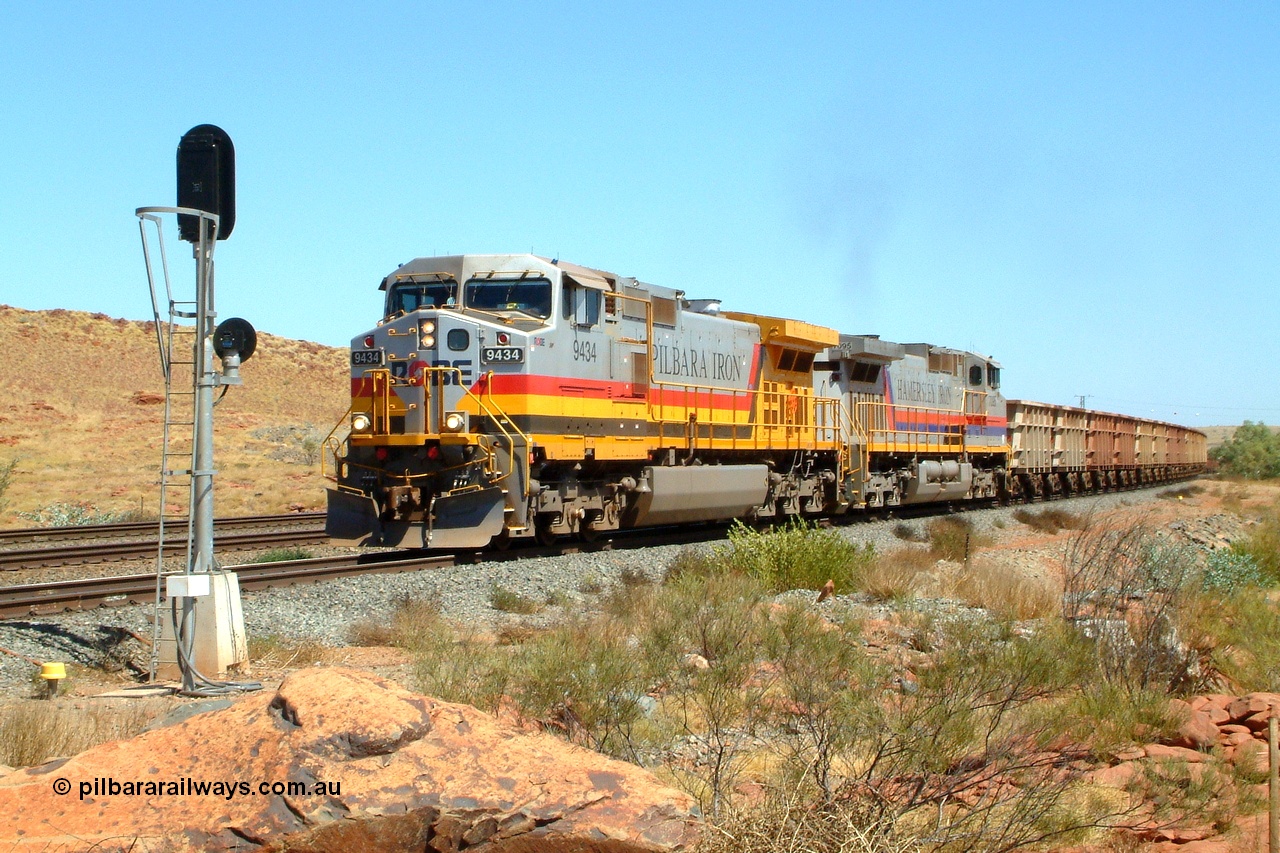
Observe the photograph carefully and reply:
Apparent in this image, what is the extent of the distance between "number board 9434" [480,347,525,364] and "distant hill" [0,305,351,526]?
16.4 meters

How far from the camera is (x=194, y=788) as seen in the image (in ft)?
14.3

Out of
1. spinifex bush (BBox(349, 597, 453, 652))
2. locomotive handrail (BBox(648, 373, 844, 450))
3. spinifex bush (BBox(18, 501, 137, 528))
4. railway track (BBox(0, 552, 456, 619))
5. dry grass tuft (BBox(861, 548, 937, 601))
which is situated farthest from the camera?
spinifex bush (BBox(18, 501, 137, 528))

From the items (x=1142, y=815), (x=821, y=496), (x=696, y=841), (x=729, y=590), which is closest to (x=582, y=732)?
(x=696, y=841)

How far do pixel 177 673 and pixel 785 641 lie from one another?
427 cm

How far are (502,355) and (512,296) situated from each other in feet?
3.56

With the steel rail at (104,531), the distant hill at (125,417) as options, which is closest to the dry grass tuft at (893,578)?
the steel rail at (104,531)

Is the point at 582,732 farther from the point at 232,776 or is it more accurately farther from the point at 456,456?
the point at 456,456

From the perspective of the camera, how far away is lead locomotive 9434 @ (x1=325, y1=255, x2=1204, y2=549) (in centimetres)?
1421

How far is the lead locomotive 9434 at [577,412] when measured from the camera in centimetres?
1421

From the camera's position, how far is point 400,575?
531 inches

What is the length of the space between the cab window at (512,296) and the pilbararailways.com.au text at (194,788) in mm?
10704

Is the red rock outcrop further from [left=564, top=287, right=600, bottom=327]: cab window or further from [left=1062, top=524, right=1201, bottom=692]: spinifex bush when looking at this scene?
[left=564, top=287, right=600, bottom=327]: cab window

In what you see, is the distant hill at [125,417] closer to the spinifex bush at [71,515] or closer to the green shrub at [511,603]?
the spinifex bush at [71,515]

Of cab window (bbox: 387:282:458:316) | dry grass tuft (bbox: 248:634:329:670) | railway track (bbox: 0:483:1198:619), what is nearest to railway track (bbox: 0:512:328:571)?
railway track (bbox: 0:483:1198:619)
